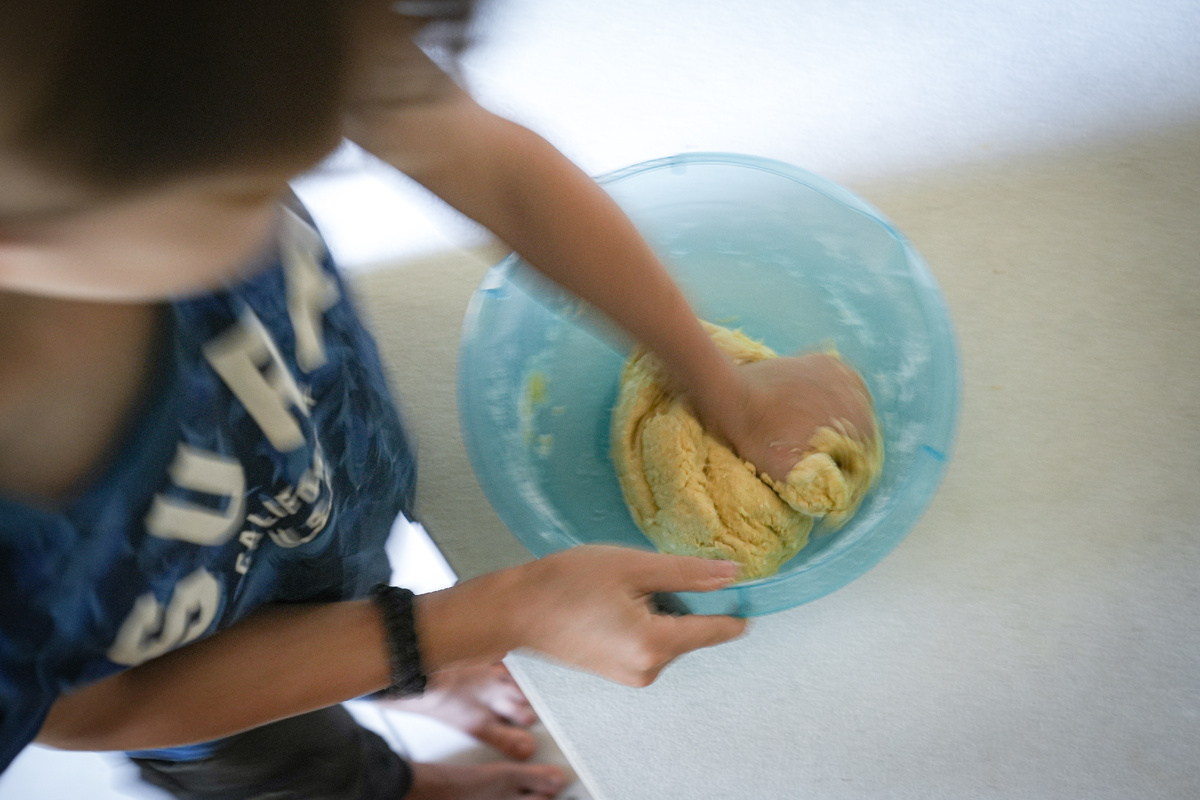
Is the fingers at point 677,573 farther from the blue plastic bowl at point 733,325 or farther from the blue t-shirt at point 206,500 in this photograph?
the blue t-shirt at point 206,500

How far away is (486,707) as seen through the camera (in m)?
0.96

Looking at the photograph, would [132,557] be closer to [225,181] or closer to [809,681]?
[225,181]

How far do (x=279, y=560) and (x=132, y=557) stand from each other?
0.14 metres

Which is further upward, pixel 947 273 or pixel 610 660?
pixel 947 273

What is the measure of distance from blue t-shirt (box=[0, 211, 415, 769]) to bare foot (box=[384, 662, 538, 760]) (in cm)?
44

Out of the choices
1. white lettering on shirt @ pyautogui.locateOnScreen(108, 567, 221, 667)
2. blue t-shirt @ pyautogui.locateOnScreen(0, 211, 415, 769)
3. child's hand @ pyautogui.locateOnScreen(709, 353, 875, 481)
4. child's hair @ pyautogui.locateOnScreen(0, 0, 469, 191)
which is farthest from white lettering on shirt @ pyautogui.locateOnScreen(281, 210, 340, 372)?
child's hand @ pyautogui.locateOnScreen(709, 353, 875, 481)

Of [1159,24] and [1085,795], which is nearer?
[1085,795]

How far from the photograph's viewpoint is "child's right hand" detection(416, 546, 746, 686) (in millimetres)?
539

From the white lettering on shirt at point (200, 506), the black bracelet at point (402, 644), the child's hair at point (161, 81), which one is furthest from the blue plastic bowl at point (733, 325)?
the child's hair at point (161, 81)

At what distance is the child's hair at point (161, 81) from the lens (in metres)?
0.18

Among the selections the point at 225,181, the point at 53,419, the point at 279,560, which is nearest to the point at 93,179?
the point at 225,181

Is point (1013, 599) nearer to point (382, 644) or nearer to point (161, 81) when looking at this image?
point (382, 644)

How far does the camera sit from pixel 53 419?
Answer: 1.14ft

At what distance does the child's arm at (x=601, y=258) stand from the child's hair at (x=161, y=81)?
137mm
